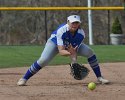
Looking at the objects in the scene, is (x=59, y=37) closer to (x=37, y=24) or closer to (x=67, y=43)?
(x=67, y=43)

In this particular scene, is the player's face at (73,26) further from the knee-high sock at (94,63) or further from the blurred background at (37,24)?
the blurred background at (37,24)

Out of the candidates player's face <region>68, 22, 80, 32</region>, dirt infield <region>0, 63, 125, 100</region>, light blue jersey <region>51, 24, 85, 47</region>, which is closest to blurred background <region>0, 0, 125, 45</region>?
dirt infield <region>0, 63, 125, 100</region>

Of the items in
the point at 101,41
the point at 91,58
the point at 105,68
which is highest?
the point at 91,58

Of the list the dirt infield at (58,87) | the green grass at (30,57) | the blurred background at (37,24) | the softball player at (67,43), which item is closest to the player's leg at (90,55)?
the softball player at (67,43)

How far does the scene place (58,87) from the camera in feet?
27.3

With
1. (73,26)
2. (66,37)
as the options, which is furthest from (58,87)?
(73,26)

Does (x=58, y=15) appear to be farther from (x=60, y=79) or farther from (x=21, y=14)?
(x=60, y=79)

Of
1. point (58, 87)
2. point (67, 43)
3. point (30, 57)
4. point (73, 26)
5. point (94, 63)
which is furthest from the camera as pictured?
point (30, 57)

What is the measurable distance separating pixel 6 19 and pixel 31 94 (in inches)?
641

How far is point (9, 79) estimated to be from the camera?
30.5 feet

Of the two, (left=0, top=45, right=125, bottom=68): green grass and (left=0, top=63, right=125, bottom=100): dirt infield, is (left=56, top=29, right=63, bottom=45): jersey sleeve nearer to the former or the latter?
(left=0, top=63, right=125, bottom=100): dirt infield

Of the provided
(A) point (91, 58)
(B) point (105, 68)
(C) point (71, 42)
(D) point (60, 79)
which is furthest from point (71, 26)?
(B) point (105, 68)

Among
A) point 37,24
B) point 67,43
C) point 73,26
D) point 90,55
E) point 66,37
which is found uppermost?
point 73,26

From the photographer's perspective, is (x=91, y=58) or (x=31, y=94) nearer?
(x=31, y=94)
